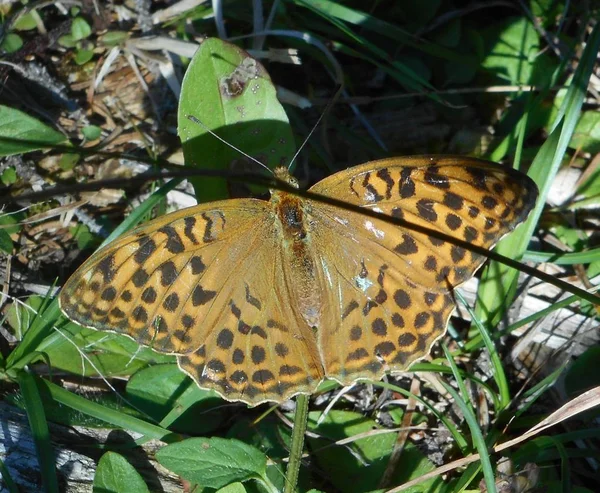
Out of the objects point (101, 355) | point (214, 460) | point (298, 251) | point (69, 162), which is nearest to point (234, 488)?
point (214, 460)

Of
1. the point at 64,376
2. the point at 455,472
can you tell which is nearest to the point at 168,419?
the point at 64,376

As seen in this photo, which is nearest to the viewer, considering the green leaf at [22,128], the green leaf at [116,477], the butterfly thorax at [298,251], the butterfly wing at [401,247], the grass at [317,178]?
the butterfly wing at [401,247]

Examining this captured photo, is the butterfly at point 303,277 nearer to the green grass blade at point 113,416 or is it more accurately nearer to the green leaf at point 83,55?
the green grass blade at point 113,416

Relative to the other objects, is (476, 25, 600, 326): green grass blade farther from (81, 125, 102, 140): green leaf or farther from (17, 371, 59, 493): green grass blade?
(81, 125, 102, 140): green leaf

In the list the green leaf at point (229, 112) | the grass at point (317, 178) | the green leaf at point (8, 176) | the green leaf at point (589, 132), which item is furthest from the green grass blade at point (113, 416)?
the green leaf at point (589, 132)

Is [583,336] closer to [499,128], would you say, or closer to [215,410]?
[499,128]

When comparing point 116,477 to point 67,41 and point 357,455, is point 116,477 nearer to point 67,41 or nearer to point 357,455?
point 357,455

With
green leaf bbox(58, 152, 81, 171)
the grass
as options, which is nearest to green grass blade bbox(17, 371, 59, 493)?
the grass

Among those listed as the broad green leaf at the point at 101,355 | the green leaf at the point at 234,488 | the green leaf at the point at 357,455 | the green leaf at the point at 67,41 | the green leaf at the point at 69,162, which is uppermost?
the green leaf at the point at 67,41
